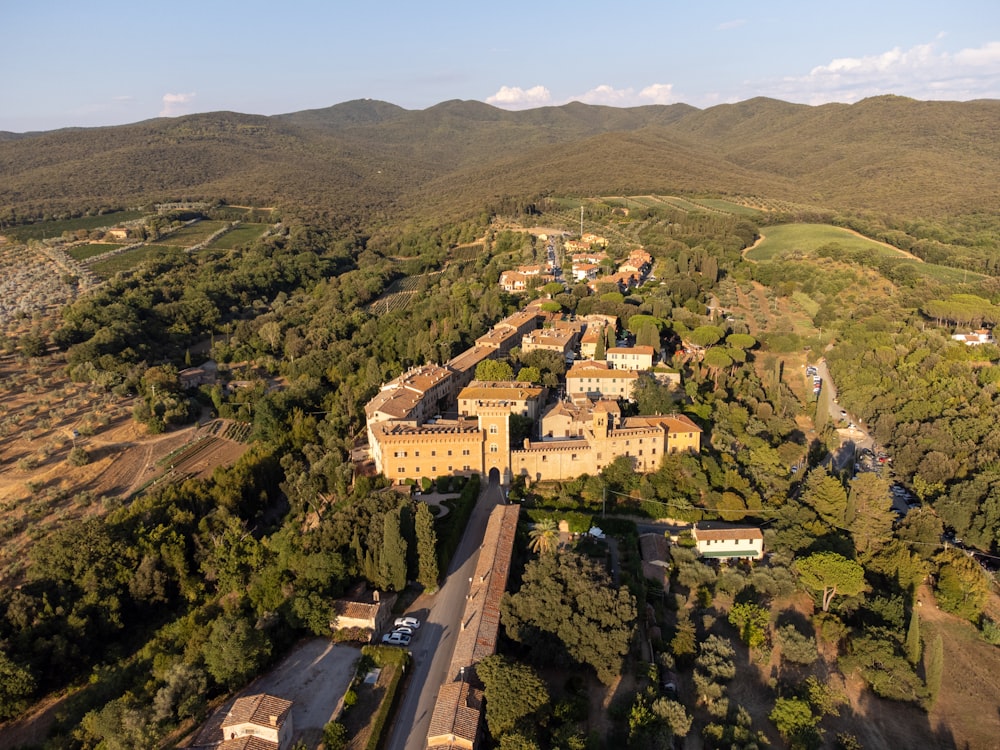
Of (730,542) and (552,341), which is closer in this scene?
(730,542)

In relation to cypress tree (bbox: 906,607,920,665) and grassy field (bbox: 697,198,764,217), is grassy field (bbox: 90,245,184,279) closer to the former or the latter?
cypress tree (bbox: 906,607,920,665)

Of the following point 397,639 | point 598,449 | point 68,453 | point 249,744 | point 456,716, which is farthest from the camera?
point 68,453

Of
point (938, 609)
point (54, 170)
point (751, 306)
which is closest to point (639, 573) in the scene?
point (938, 609)

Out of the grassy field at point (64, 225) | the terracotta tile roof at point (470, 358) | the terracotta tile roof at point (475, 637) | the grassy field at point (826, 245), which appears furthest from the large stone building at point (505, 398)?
the grassy field at point (64, 225)

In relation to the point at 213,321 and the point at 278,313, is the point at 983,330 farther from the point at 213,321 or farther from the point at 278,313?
the point at 213,321

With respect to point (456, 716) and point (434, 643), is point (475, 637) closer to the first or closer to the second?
point (434, 643)

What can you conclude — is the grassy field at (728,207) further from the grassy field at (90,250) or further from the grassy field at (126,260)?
the grassy field at (90,250)

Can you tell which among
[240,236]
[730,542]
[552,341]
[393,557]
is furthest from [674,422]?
[240,236]
